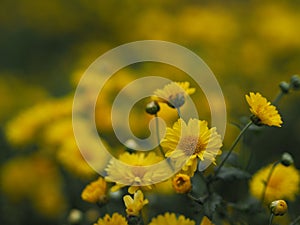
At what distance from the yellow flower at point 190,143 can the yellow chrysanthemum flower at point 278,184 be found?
0.28m

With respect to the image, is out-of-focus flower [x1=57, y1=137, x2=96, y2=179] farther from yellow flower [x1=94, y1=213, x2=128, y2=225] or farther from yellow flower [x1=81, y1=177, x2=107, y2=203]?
yellow flower [x1=94, y1=213, x2=128, y2=225]

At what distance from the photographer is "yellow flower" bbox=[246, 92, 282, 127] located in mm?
1265

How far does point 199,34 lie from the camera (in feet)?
10.6

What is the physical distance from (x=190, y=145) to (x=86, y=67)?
5.19 ft

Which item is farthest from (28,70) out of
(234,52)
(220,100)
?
(220,100)

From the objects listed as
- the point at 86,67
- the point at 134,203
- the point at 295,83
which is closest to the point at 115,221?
the point at 134,203

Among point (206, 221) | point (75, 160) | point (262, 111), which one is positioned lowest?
point (206, 221)

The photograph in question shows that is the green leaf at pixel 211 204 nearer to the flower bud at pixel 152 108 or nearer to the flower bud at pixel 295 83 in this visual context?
the flower bud at pixel 152 108

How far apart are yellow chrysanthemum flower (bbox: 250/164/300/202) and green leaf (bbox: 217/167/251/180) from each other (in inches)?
3.4

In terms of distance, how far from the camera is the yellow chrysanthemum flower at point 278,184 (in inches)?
58.5

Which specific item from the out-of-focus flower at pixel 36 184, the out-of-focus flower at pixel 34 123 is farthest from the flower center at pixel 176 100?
the out-of-focus flower at pixel 36 184

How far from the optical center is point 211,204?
1.31 meters

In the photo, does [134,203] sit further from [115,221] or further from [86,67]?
[86,67]

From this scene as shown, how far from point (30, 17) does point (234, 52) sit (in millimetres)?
1628
